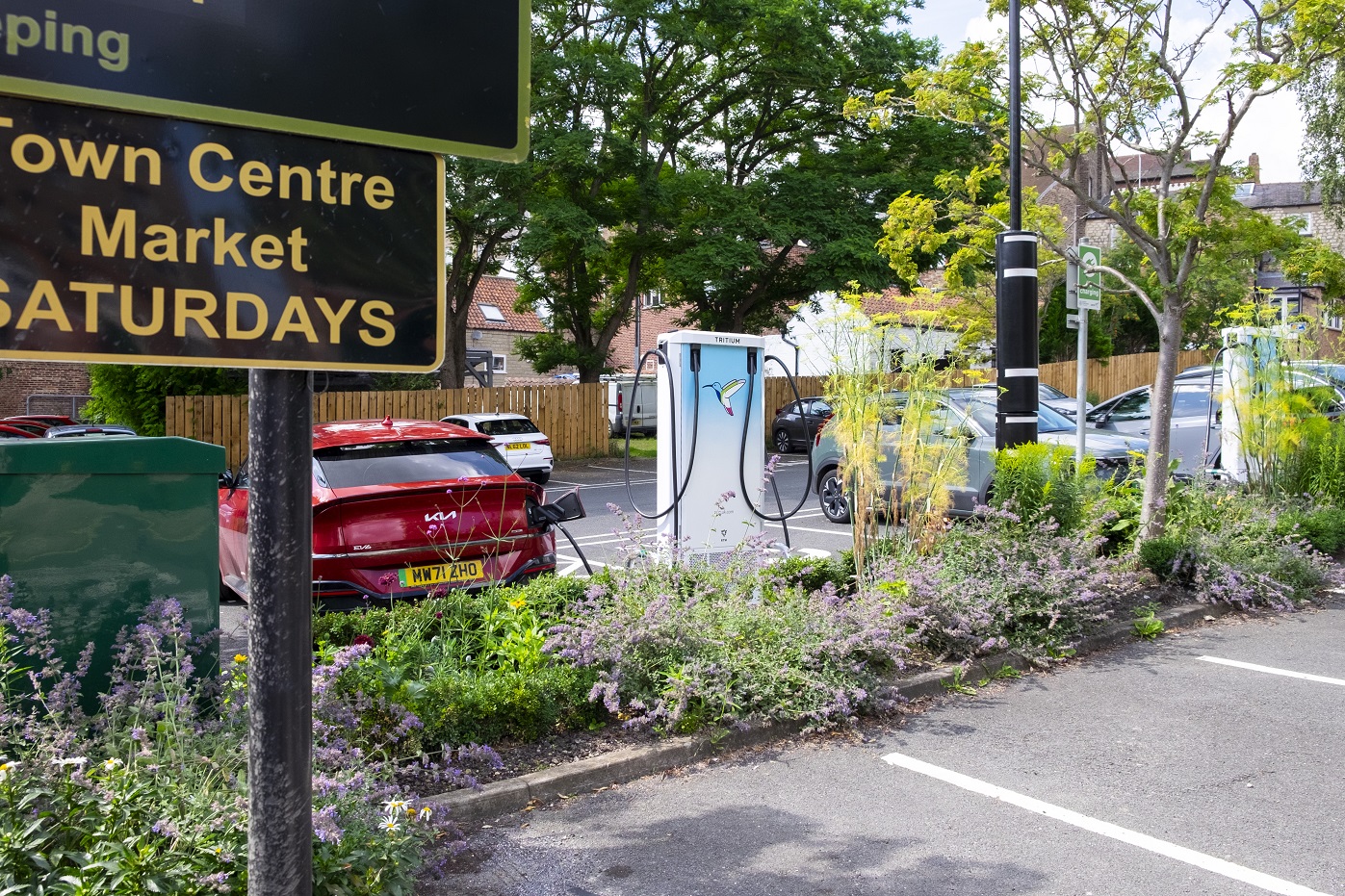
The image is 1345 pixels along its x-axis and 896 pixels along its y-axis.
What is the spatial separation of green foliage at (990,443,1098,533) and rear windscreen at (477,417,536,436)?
13.8m

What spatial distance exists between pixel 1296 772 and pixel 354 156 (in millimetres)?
4882

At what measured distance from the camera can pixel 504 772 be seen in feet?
14.8

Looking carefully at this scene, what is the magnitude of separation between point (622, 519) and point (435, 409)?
731 inches

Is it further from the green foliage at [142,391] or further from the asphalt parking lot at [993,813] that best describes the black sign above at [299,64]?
the green foliage at [142,391]

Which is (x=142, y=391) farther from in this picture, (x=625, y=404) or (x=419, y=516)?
(x=419, y=516)

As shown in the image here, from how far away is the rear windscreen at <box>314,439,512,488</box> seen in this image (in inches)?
254

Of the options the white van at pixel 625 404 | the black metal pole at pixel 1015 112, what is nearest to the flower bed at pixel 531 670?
the black metal pole at pixel 1015 112

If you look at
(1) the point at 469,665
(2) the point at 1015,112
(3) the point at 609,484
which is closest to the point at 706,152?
(3) the point at 609,484

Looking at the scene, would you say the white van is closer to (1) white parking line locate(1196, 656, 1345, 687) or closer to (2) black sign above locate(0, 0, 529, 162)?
(1) white parking line locate(1196, 656, 1345, 687)

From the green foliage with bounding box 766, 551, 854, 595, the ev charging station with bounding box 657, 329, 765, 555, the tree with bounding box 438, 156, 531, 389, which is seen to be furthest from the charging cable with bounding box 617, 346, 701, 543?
the tree with bounding box 438, 156, 531, 389

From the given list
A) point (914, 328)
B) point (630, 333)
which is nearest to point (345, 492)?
point (914, 328)

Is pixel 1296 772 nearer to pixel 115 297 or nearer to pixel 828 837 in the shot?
pixel 828 837

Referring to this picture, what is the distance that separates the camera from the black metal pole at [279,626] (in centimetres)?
198

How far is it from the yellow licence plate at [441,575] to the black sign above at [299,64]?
419cm
